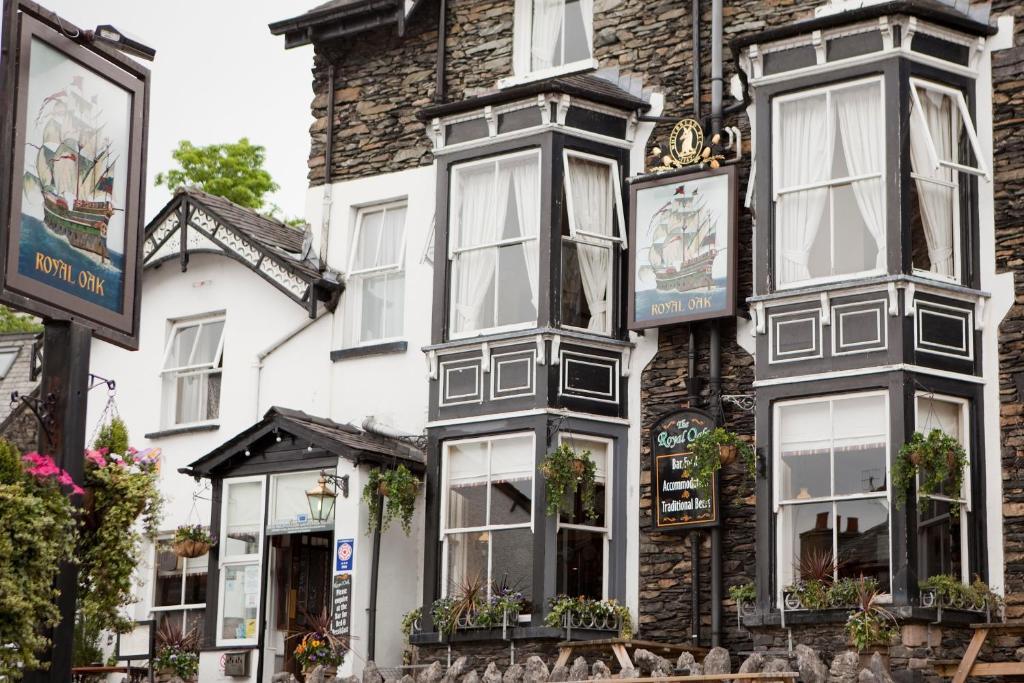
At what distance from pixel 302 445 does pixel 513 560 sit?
3.40m

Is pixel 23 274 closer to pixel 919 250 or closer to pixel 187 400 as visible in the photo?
pixel 919 250

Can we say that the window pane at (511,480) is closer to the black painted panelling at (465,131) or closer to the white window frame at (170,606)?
the black painted panelling at (465,131)

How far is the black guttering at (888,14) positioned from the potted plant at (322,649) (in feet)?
27.1

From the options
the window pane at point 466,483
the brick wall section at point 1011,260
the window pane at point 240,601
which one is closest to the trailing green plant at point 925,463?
the brick wall section at point 1011,260

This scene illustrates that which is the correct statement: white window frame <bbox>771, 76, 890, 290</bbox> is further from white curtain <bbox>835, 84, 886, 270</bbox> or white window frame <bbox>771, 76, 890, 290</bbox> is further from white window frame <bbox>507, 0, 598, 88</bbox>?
white window frame <bbox>507, 0, 598, 88</bbox>

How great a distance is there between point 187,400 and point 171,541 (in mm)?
2305

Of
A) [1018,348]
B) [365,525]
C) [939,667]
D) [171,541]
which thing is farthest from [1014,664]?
[171,541]

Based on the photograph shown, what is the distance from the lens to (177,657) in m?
23.4

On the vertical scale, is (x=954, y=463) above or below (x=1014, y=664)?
above

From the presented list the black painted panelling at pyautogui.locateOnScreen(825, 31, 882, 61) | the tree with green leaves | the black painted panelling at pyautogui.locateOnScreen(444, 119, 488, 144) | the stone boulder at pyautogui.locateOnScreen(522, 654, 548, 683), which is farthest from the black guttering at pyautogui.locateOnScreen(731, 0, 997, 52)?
the tree with green leaves

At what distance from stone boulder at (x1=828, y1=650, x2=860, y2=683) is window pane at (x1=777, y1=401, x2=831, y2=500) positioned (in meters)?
2.57

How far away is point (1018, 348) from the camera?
19422mm

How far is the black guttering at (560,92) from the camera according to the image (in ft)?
71.6

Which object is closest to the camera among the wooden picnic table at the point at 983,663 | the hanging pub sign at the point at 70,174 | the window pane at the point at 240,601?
the hanging pub sign at the point at 70,174
